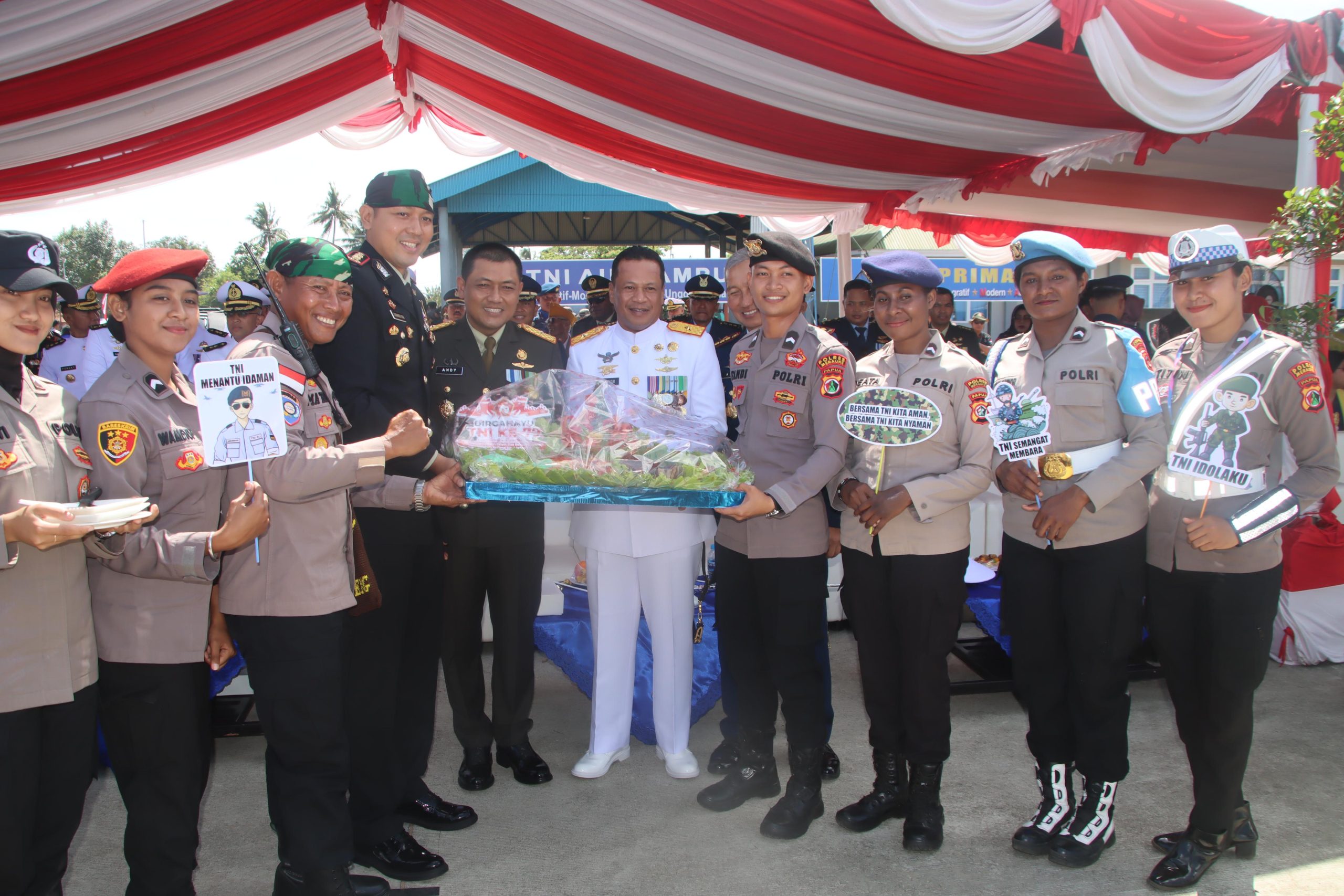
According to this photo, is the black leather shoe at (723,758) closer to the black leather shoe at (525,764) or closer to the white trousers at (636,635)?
the white trousers at (636,635)

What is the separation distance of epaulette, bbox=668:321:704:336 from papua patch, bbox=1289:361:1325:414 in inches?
74.7

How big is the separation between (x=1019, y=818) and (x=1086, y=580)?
93 cm

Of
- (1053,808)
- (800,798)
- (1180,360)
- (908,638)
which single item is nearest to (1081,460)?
(1180,360)

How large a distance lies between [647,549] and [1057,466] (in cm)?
144

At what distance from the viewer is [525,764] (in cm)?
331

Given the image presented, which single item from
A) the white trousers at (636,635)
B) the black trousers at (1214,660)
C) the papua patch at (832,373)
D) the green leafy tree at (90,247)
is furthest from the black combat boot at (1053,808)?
the green leafy tree at (90,247)

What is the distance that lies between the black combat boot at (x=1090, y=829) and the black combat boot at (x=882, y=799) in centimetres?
48

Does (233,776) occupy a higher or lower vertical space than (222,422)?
lower

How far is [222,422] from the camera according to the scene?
1898 millimetres

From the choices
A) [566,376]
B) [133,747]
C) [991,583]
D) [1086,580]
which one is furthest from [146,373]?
[991,583]

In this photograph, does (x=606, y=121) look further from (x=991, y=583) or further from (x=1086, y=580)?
(x=1086, y=580)

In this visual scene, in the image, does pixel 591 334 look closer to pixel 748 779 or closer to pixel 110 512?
pixel 748 779

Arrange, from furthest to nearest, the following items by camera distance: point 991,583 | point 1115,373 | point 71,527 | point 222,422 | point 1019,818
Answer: point 991,583
point 1019,818
point 1115,373
point 222,422
point 71,527

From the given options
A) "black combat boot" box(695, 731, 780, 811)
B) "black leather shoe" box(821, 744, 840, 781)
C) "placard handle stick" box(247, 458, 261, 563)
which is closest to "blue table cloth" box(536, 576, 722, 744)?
"black combat boot" box(695, 731, 780, 811)
